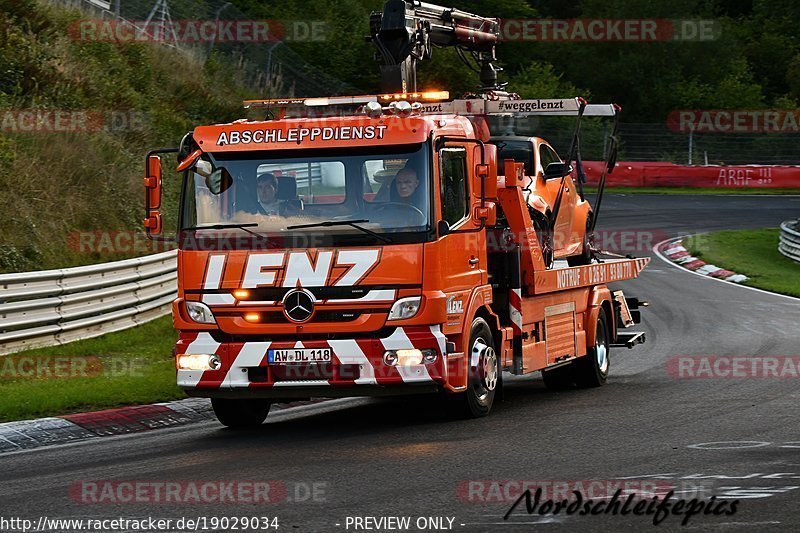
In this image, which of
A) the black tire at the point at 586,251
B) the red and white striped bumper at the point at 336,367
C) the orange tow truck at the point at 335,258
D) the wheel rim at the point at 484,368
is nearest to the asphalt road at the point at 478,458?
the wheel rim at the point at 484,368

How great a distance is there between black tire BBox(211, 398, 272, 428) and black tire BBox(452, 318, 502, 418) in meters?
2.02

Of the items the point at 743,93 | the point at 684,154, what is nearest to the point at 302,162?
the point at 684,154

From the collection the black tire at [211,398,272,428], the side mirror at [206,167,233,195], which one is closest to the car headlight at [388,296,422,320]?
the side mirror at [206,167,233,195]

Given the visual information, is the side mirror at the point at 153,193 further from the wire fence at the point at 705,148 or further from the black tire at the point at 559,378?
the wire fence at the point at 705,148

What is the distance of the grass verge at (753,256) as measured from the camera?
1097 inches

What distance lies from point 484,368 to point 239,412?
2.34 meters

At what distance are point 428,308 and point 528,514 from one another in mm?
3657

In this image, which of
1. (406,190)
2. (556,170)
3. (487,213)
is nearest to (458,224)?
(487,213)

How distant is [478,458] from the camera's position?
9367 millimetres

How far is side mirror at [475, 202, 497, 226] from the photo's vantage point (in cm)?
1167

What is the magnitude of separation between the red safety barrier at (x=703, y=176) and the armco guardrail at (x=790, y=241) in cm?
1429

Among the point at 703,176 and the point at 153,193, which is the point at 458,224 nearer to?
the point at 153,193

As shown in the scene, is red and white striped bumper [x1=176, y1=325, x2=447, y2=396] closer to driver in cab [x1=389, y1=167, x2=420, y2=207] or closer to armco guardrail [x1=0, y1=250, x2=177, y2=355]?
driver in cab [x1=389, y1=167, x2=420, y2=207]

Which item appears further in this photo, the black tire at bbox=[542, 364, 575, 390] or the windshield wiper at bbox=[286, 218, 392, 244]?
the black tire at bbox=[542, 364, 575, 390]
